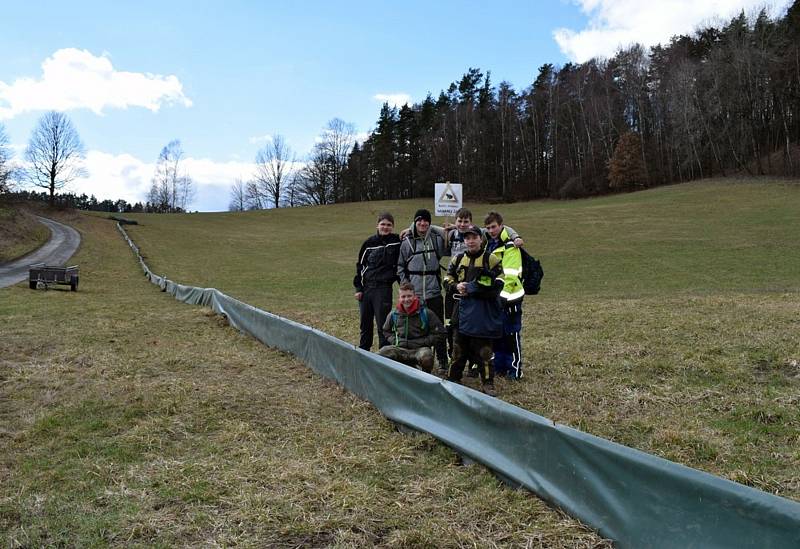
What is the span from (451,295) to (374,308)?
38.2 inches

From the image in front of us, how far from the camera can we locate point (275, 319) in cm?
762

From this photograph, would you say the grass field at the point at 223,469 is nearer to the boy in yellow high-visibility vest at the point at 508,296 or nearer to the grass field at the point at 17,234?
the boy in yellow high-visibility vest at the point at 508,296

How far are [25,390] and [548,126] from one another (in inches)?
2564

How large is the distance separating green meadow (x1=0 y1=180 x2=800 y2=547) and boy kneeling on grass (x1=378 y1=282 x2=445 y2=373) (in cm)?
75

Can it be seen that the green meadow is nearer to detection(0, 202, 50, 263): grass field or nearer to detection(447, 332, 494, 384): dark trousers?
detection(447, 332, 494, 384): dark trousers

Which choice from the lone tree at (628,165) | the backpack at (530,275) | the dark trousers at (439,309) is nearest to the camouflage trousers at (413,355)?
the dark trousers at (439,309)

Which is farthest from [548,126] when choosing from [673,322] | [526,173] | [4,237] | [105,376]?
[105,376]

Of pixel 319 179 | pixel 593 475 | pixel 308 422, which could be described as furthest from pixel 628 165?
pixel 593 475

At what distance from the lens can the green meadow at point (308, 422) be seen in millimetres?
2850

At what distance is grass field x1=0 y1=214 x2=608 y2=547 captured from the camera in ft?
9.02

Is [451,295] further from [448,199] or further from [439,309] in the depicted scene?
[448,199]

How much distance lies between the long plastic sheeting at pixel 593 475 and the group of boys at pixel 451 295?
0.94 metres

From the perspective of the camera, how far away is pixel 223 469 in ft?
11.5

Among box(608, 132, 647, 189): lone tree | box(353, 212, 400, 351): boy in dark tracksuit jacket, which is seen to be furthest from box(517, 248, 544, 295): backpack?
box(608, 132, 647, 189): lone tree
